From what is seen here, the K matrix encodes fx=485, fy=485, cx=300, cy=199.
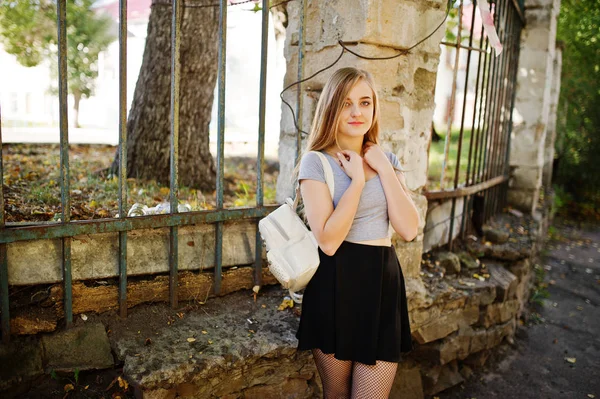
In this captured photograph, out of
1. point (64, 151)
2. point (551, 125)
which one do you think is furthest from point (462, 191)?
point (551, 125)

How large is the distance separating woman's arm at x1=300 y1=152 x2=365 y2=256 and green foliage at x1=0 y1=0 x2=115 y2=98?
9.82 metres

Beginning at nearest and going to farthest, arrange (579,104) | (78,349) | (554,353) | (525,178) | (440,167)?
(78,349) < (554,353) < (525,178) < (440,167) < (579,104)

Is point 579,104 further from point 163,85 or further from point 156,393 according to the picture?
point 156,393

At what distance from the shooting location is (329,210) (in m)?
1.97

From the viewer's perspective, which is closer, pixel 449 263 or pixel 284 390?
pixel 284 390

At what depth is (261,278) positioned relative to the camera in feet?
9.21

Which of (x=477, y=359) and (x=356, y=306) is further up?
(x=356, y=306)

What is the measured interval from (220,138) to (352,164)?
30.3 inches

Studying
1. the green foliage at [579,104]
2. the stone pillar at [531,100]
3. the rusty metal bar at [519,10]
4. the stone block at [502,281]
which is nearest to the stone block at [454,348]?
the stone block at [502,281]

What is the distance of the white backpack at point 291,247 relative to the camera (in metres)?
2.01

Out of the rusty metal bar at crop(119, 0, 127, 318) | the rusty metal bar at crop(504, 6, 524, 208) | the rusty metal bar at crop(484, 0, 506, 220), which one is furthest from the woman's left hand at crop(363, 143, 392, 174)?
the rusty metal bar at crop(504, 6, 524, 208)

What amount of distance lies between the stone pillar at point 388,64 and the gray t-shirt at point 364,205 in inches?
29.0

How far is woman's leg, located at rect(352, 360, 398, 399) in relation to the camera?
2.04 m

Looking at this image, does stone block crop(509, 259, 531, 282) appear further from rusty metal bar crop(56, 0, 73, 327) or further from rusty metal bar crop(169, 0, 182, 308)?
rusty metal bar crop(56, 0, 73, 327)
